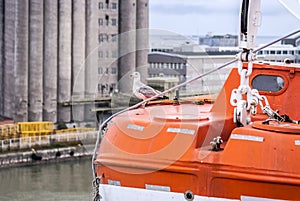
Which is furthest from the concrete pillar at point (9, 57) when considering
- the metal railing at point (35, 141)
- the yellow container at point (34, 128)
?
the metal railing at point (35, 141)

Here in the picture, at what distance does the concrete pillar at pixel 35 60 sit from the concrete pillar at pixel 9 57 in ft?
1.64

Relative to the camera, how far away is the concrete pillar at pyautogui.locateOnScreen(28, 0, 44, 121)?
72.0 ft

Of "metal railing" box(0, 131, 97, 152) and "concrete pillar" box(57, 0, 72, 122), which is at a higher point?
"concrete pillar" box(57, 0, 72, 122)

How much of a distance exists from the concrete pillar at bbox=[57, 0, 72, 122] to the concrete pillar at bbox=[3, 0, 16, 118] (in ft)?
4.81

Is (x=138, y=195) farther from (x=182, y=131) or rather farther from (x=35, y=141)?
(x=35, y=141)

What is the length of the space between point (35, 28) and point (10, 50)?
37.2 inches

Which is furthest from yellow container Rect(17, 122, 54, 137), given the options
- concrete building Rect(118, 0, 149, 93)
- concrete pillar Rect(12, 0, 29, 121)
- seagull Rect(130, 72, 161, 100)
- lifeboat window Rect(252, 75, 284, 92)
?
lifeboat window Rect(252, 75, 284, 92)

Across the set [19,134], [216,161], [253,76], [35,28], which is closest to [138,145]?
[216,161]

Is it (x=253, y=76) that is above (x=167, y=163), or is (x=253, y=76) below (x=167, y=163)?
above

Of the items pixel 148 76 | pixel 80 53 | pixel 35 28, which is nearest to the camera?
pixel 148 76

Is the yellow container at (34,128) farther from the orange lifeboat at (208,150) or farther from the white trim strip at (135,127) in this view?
the white trim strip at (135,127)

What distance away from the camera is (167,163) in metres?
4.59

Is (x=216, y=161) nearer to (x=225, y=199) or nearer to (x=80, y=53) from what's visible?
(x=225, y=199)

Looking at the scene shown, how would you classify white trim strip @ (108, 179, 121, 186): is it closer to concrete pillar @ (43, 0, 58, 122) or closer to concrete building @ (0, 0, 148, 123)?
concrete building @ (0, 0, 148, 123)
